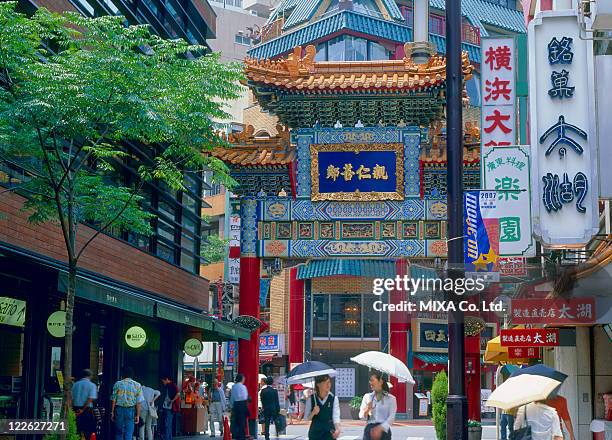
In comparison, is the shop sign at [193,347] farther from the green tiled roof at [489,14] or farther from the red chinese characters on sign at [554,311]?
the green tiled roof at [489,14]

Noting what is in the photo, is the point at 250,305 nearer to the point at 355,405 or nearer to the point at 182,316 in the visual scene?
the point at 182,316

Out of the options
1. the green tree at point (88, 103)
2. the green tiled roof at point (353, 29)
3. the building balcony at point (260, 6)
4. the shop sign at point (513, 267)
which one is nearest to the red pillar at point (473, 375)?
the shop sign at point (513, 267)

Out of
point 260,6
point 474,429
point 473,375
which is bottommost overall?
point 474,429

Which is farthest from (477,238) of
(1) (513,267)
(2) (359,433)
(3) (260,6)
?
(3) (260,6)

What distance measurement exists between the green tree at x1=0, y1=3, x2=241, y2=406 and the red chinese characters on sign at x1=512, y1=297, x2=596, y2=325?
6445 mm

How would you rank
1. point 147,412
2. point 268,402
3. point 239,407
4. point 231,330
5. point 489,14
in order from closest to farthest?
point 239,407 < point 147,412 < point 268,402 < point 231,330 < point 489,14

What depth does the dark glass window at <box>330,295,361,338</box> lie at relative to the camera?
56.4m

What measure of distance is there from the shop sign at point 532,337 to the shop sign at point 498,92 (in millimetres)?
4054

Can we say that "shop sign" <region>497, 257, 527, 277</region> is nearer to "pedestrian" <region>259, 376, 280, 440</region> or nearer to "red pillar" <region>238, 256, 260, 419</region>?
"pedestrian" <region>259, 376, 280, 440</region>

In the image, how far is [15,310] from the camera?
21.4 meters

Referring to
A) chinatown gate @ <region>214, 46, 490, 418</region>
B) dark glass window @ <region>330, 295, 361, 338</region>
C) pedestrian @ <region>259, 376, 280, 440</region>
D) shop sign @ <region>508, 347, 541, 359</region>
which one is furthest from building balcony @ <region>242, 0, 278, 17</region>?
shop sign @ <region>508, 347, 541, 359</region>

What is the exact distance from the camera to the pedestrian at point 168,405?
2939 centimetres

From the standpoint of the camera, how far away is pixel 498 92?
20.0 m

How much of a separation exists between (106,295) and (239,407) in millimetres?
6571
